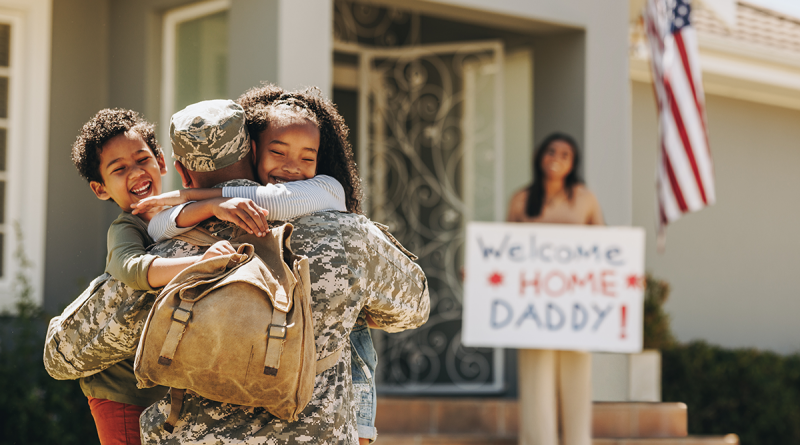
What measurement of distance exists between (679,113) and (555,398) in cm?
222

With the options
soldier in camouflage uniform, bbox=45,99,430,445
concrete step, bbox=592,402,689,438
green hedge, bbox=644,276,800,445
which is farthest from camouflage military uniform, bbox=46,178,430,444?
green hedge, bbox=644,276,800,445

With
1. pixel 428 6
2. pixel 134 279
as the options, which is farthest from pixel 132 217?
pixel 428 6

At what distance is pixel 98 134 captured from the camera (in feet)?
8.13

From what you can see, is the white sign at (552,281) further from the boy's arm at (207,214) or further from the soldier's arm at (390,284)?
the boy's arm at (207,214)

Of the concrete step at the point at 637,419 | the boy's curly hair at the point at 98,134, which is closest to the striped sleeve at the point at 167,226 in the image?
the boy's curly hair at the point at 98,134

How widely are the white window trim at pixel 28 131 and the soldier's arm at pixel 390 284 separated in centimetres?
402

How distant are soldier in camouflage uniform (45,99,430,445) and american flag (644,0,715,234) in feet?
13.8

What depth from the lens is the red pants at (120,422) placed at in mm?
2316

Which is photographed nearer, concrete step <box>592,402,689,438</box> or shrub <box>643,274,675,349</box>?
concrete step <box>592,402,689,438</box>

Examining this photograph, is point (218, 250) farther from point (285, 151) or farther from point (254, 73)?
point (254, 73)

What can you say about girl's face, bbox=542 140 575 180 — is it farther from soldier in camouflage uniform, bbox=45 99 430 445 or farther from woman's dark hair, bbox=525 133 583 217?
soldier in camouflage uniform, bbox=45 99 430 445

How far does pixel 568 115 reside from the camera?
6.05 metres

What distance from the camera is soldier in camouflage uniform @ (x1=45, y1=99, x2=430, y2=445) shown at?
5.92 ft

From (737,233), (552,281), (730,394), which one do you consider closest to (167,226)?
(552,281)
